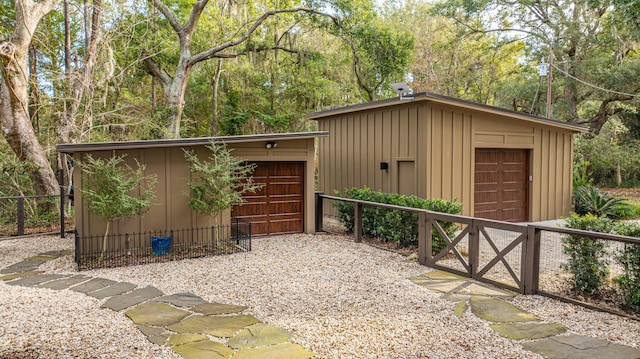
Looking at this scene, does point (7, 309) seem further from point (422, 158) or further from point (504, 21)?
point (504, 21)

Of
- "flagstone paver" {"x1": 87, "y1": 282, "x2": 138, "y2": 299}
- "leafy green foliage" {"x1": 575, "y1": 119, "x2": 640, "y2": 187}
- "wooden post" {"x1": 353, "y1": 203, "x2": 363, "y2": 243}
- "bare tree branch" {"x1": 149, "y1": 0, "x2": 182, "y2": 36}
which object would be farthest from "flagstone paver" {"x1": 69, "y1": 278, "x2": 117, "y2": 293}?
"leafy green foliage" {"x1": 575, "y1": 119, "x2": 640, "y2": 187}

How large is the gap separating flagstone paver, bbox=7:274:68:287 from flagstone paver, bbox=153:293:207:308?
196 cm

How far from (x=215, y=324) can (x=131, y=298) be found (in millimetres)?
1400

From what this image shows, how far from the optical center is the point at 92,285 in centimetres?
534

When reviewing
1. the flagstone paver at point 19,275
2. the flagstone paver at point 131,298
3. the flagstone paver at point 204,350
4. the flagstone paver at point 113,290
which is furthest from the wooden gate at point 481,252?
the flagstone paver at point 19,275

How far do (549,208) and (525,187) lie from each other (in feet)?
3.28

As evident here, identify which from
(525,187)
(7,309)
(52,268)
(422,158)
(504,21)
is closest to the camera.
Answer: (7,309)

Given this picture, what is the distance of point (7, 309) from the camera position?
14.4 feet

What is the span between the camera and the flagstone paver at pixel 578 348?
328cm

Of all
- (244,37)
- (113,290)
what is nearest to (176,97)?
(244,37)

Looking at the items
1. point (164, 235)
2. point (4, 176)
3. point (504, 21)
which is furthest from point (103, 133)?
point (504, 21)

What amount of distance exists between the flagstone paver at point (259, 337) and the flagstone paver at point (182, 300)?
1.02 meters

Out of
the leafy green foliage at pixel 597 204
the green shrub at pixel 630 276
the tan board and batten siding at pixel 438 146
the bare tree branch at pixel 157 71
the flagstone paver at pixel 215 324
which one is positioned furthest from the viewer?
the bare tree branch at pixel 157 71

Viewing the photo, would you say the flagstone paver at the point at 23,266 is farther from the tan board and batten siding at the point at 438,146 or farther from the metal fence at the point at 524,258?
the tan board and batten siding at the point at 438,146
